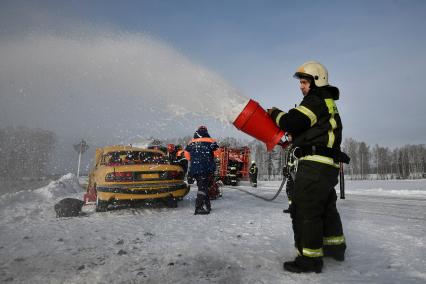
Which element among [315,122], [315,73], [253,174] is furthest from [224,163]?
[315,122]

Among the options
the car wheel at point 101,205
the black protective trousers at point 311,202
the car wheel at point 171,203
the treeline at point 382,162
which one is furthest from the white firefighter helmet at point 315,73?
the treeline at point 382,162

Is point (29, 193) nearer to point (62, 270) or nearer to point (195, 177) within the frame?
point (195, 177)

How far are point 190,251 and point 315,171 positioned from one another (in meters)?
1.60

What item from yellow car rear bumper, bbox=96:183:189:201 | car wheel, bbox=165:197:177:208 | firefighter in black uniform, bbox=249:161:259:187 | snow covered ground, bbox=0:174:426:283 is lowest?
snow covered ground, bbox=0:174:426:283

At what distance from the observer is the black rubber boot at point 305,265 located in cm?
278

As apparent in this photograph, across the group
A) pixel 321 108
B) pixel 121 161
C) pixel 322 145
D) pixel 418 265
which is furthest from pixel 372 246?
pixel 121 161

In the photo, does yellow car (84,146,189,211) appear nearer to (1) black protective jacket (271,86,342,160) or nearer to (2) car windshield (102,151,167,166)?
(2) car windshield (102,151,167,166)

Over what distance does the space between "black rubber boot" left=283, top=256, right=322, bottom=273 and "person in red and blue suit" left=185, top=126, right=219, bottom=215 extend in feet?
12.9

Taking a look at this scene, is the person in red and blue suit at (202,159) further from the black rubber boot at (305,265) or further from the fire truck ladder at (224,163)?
the fire truck ladder at (224,163)

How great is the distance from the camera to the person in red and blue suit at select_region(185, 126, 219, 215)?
6.77m

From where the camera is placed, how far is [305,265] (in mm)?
2785

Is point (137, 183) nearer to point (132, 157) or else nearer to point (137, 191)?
point (137, 191)

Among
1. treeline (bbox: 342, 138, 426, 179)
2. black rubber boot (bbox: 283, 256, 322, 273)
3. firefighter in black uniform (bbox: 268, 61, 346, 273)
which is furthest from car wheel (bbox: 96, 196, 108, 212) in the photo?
treeline (bbox: 342, 138, 426, 179)

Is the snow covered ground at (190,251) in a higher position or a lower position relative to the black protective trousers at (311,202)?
lower
